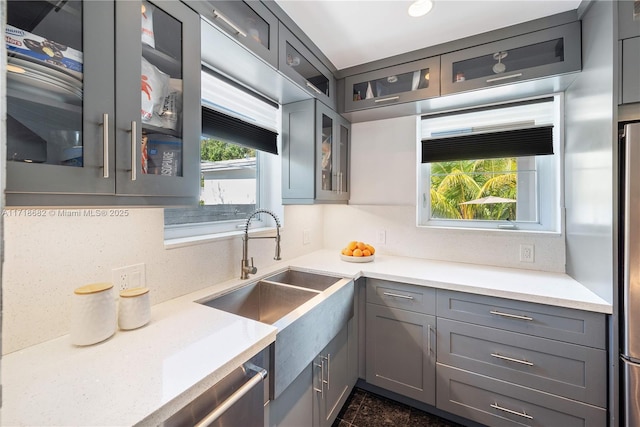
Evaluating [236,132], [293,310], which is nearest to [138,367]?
[293,310]

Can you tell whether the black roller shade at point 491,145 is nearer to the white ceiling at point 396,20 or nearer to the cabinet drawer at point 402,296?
the white ceiling at point 396,20

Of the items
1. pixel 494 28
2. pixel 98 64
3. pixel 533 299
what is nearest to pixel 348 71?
pixel 494 28

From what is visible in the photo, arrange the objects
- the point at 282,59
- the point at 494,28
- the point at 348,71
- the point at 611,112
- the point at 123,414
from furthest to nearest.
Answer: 1. the point at 348,71
2. the point at 494,28
3. the point at 282,59
4. the point at 611,112
5. the point at 123,414

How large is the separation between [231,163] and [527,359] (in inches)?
77.2

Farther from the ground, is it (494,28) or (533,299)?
(494,28)

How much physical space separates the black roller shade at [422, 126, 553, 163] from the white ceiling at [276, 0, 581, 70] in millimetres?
640

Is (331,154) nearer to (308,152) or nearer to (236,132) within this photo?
(308,152)

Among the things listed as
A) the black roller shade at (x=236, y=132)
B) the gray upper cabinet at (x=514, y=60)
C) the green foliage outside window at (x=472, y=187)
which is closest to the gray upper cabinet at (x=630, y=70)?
the gray upper cabinet at (x=514, y=60)

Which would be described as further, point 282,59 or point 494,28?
point 494,28

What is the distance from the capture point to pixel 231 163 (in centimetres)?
189

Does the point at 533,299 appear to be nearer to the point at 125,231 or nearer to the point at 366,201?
the point at 366,201

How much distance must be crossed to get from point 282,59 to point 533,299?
1.74m

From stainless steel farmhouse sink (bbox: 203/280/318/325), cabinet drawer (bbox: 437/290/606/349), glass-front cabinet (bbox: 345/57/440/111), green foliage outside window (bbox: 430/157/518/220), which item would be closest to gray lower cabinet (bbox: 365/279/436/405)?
cabinet drawer (bbox: 437/290/606/349)

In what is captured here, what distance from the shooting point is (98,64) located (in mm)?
812
